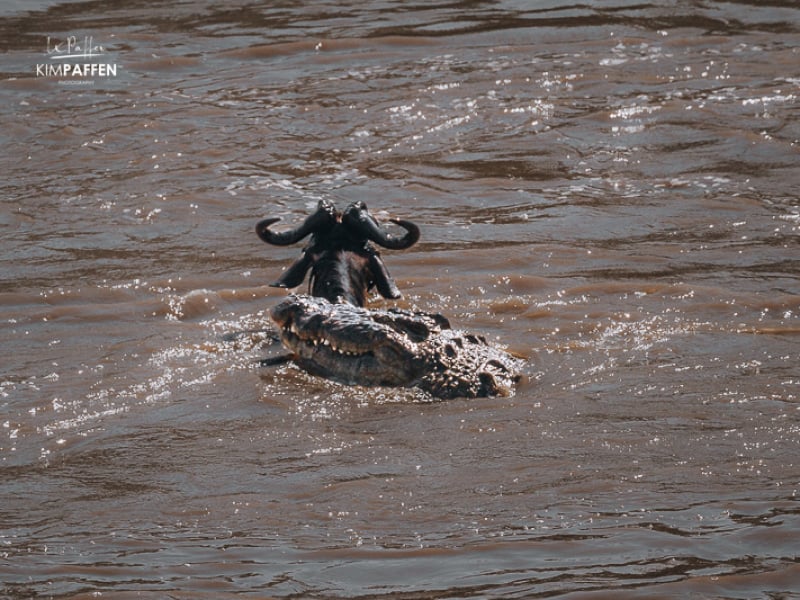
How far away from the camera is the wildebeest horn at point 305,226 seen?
7398mm

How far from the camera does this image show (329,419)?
5848 mm

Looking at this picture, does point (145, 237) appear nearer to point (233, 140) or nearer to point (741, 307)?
point (233, 140)

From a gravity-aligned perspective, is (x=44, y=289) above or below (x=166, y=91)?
below

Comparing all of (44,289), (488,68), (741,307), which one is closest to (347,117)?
(488,68)

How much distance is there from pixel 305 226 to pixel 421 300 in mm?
795

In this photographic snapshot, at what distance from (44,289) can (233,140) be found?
379 cm

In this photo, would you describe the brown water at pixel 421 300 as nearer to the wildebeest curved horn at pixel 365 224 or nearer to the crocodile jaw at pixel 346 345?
the crocodile jaw at pixel 346 345

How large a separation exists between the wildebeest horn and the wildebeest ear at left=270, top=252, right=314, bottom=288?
133mm
